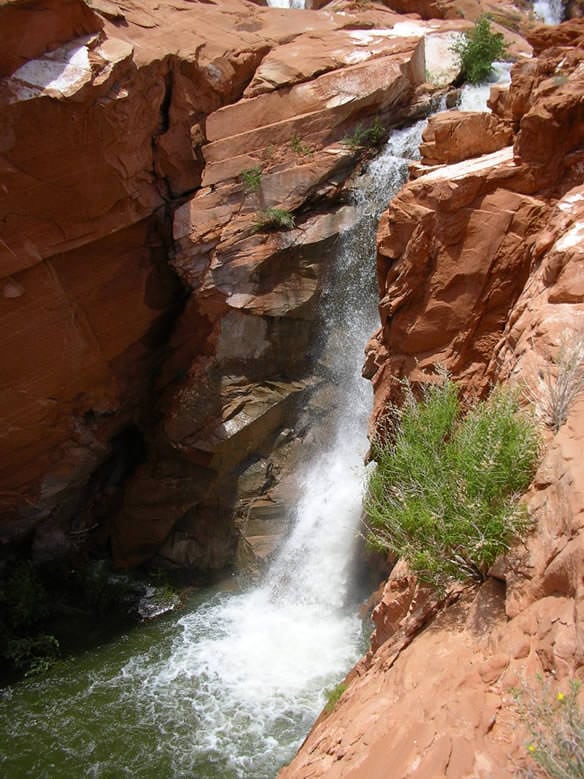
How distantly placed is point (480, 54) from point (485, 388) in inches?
337

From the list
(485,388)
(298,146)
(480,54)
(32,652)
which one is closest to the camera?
(485,388)

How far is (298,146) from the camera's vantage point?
10.3 m

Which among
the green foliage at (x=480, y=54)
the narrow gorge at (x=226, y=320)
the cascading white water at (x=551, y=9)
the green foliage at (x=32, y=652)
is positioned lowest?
the green foliage at (x=32, y=652)

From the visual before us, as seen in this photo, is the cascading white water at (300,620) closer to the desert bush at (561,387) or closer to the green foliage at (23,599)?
the green foliage at (23,599)

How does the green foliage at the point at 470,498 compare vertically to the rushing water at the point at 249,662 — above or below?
above

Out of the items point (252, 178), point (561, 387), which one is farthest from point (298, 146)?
point (561, 387)

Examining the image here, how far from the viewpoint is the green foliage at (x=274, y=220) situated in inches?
389

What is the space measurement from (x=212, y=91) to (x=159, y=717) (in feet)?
30.7

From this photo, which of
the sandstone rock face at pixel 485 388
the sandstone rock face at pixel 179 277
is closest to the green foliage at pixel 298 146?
the sandstone rock face at pixel 179 277

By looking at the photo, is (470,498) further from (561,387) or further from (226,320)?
(226,320)

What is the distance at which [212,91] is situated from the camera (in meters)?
10.6

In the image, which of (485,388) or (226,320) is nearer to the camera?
(485,388)

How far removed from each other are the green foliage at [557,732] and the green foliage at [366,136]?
9.34 metres

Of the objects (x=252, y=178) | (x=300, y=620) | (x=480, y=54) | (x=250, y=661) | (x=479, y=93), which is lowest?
(x=300, y=620)
